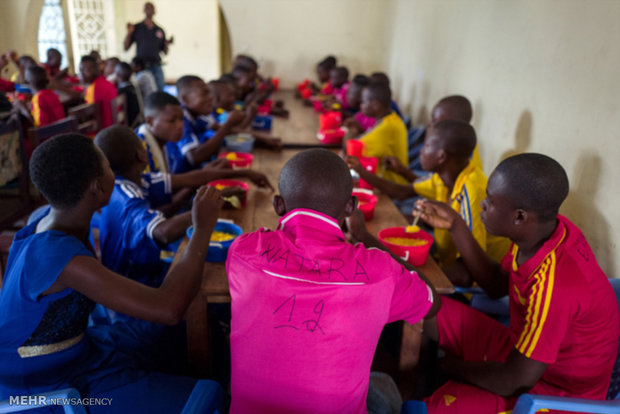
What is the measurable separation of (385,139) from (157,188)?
1632 mm

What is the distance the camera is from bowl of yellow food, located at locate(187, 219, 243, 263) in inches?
60.9

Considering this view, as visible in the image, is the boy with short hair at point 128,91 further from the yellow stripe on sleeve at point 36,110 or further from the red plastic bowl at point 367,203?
the red plastic bowl at point 367,203

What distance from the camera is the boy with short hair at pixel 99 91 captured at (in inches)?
172

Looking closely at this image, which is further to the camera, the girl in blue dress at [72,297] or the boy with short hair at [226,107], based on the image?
the boy with short hair at [226,107]

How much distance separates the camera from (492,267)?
1721 millimetres

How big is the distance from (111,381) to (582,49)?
2244 mm

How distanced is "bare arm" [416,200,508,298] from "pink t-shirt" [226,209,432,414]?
57 centimetres

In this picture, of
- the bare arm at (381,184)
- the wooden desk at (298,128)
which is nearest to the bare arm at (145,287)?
the bare arm at (381,184)

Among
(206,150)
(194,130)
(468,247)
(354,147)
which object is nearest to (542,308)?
(468,247)

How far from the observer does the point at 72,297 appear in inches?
52.4

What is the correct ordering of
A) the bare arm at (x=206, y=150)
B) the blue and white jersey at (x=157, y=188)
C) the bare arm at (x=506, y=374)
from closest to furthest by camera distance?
the bare arm at (x=506, y=374), the blue and white jersey at (x=157, y=188), the bare arm at (x=206, y=150)

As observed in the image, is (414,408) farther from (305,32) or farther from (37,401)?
(305,32)

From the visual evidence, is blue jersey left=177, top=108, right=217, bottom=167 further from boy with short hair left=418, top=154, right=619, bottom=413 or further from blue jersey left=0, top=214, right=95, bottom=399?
boy with short hair left=418, top=154, right=619, bottom=413

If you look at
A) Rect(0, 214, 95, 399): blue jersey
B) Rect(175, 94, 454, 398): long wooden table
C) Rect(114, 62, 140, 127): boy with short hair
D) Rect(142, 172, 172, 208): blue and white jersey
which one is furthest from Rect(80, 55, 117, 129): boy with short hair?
Rect(0, 214, 95, 399): blue jersey
